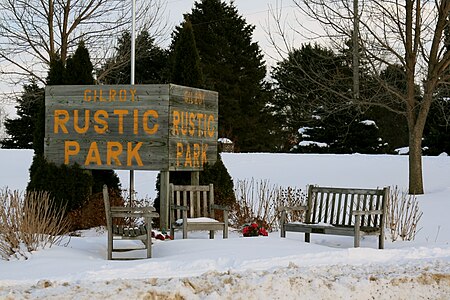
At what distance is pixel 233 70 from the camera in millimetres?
36969

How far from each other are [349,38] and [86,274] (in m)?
12.0

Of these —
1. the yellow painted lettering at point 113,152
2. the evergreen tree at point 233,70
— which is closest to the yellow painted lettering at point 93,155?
the yellow painted lettering at point 113,152

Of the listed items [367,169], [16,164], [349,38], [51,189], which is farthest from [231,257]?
[16,164]

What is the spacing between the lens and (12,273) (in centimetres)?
737

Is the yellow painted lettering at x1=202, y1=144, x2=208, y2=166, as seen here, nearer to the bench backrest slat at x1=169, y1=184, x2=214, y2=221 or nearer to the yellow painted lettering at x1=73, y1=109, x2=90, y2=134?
the bench backrest slat at x1=169, y1=184, x2=214, y2=221

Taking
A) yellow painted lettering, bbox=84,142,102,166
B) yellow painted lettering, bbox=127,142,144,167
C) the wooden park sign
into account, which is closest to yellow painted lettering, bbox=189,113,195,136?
the wooden park sign

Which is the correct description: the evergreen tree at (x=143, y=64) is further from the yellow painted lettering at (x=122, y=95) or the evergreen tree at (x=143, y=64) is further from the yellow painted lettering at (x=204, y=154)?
the yellow painted lettering at (x=122, y=95)

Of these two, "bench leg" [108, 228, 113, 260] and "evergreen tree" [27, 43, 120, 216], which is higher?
"evergreen tree" [27, 43, 120, 216]

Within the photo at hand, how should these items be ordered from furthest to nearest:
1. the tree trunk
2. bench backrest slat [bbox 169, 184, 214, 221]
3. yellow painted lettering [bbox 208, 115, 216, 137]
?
the tree trunk < yellow painted lettering [bbox 208, 115, 216, 137] < bench backrest slat [bbox 169, 184, 214, 221]

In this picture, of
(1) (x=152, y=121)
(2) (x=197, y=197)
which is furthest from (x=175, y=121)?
(2) (x=197, y=197)

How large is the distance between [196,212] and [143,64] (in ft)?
80.3

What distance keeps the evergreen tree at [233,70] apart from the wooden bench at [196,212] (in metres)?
24.1

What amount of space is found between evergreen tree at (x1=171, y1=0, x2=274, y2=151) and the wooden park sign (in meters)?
23.5

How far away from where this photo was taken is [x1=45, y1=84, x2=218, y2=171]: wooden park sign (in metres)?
11.5
